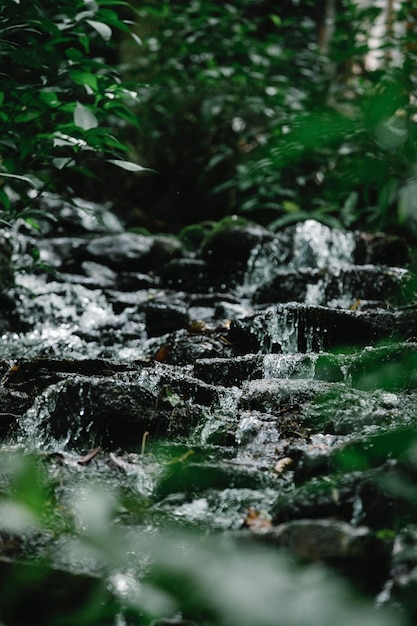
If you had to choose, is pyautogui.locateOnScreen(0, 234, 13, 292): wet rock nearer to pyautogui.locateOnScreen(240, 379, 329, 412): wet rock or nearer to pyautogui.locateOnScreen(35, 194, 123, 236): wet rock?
pyautogui.locateOnScreen(35, 194, 123, 236): wet rock

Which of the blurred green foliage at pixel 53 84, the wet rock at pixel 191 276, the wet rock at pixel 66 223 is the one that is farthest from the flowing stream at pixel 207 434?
the wet rock at pixel 66 223

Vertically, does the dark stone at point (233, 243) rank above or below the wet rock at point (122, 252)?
above

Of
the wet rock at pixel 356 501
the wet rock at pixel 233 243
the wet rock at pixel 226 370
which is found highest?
the wet rock at pixel 356 501

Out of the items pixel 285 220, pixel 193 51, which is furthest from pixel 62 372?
pixel 193 51

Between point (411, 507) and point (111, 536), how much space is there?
885 mm

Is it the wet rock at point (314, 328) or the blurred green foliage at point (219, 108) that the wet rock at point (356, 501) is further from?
the blurred green foliage at point (219, 108)

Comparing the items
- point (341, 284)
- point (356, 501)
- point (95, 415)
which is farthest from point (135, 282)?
point (356, 501)

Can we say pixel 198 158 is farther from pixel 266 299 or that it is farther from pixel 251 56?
pixel 266 299

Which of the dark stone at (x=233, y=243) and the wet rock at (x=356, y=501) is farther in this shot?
the dark stone at (x=233, y=243)

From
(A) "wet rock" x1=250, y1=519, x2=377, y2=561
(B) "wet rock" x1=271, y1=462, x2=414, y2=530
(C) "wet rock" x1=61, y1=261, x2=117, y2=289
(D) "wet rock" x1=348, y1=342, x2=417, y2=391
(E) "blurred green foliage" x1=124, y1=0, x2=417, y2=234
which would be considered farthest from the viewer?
(E) "blurred green foliage" x1=124, y1=0, x2=417, y2=234

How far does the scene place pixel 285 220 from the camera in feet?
22.5

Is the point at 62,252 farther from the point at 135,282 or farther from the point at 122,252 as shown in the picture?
the point at 135,282

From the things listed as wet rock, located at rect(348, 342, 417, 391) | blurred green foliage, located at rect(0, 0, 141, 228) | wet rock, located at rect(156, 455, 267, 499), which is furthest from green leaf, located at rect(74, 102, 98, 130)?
wet rock, located at rect(348, 342, 417, 391)

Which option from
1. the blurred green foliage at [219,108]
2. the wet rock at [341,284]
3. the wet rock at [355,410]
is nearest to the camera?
the wet rock at [355,410]
